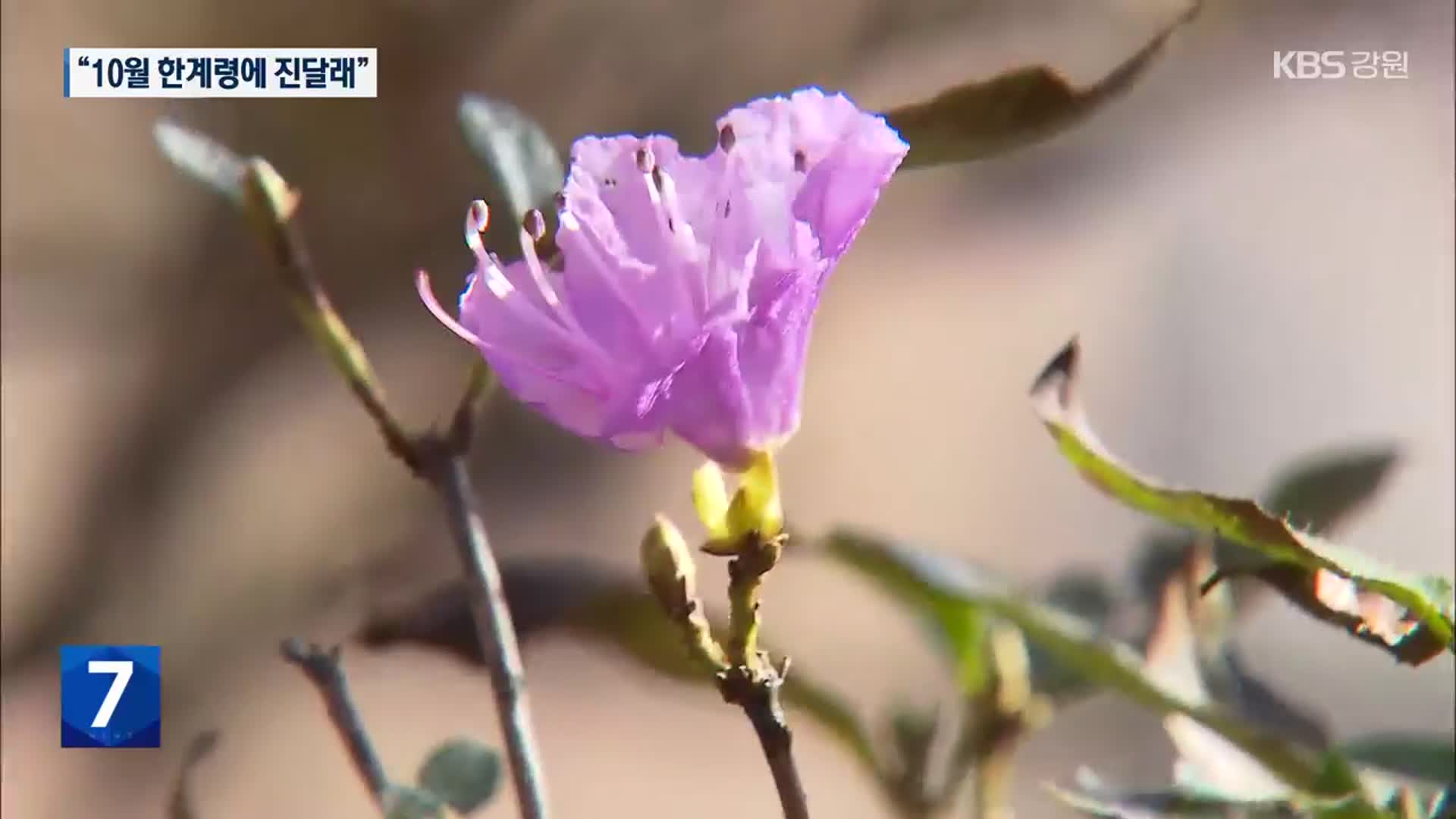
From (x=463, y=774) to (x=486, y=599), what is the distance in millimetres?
78

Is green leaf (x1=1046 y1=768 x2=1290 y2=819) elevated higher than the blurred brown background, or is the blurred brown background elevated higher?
the blurred brown background

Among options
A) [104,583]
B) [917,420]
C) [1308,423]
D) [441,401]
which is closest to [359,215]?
[441,401]

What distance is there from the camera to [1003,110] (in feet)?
1.19

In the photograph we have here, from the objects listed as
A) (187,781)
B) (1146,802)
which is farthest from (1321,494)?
(187,781)

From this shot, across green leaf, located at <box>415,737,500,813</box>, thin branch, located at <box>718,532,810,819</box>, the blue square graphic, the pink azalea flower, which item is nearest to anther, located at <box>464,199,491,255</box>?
the pink azalea flower

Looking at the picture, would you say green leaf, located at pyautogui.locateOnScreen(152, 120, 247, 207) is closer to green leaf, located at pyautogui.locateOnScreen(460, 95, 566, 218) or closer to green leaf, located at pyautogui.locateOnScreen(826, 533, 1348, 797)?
green leaf, located at pyautogui.locateOnScreen(460, 95, 566, 218)

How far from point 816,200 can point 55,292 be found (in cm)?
62

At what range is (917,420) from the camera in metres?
0.76

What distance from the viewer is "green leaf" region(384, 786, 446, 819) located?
37 cm

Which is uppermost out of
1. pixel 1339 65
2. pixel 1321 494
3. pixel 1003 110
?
pixel 1339 65

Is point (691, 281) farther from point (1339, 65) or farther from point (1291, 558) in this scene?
point (1339, 65)

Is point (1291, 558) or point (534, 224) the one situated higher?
point (534, 224)

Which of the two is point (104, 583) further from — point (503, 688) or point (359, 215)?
point (503, 688)

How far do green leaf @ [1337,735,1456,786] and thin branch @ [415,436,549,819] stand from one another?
1.06 ft
